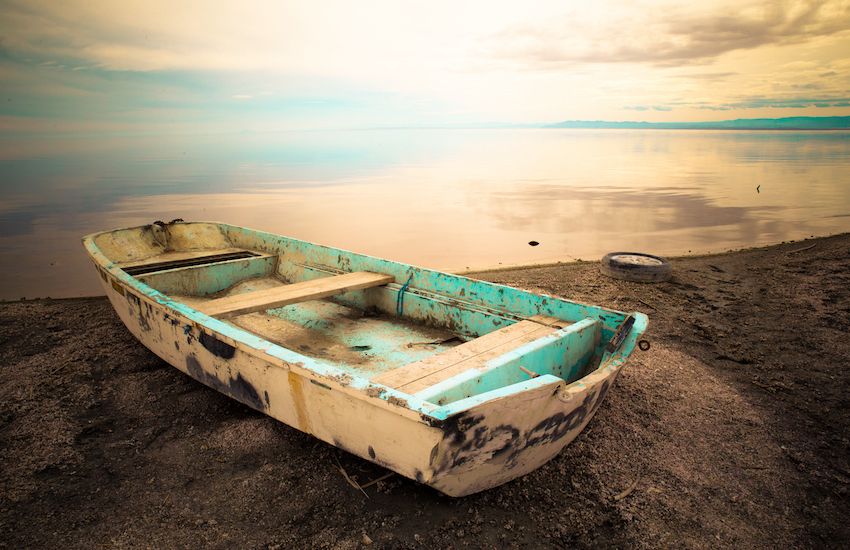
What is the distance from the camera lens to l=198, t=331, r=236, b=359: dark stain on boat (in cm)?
296

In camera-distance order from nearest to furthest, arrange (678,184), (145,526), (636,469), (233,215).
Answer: (145,526), (636,469), (233,215), (678,184)

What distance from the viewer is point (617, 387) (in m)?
3.98

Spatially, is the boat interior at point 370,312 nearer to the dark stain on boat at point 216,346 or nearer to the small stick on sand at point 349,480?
the dark stain on boat at point 216,346

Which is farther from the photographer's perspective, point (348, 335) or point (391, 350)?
point (348, 335)

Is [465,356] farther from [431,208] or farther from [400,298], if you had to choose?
[431,208]

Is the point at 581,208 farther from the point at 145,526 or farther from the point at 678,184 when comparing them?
the point at 145,526

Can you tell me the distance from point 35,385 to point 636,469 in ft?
14.9

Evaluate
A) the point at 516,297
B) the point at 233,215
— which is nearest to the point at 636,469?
the point at 516,297

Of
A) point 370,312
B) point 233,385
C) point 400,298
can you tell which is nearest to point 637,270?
point 400,298

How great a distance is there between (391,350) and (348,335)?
54 centimetres

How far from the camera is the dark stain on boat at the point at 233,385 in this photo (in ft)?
9.62

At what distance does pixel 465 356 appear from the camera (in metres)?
3.01

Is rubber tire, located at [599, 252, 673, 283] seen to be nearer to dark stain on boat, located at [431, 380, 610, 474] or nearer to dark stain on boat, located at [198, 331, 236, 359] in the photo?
dark stain on boat, located at [431, 380, 610, 474]

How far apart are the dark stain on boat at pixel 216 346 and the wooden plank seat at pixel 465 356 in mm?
974
